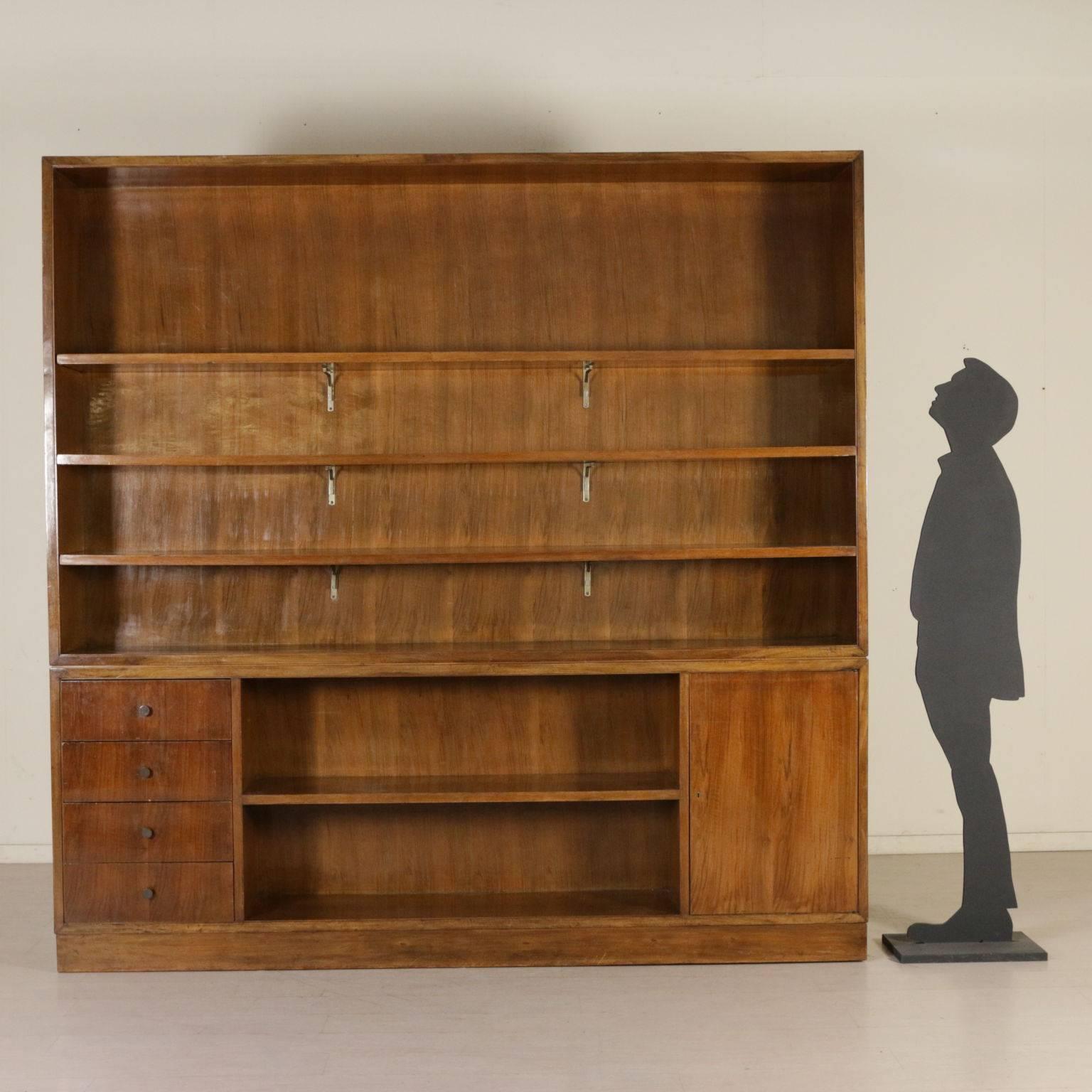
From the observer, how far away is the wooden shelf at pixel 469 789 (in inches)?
138

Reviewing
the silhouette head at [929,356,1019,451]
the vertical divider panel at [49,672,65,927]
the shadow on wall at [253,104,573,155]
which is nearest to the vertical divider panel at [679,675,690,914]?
the silhouette head at [929,356,1019,451]

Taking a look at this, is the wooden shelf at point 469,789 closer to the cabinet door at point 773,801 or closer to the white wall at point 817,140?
the cabinet door at point 773,801

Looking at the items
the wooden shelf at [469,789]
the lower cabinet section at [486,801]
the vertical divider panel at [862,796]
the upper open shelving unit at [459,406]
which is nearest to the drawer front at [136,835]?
the lower cabinet section at [486,801]

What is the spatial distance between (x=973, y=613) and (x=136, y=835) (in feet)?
8.78

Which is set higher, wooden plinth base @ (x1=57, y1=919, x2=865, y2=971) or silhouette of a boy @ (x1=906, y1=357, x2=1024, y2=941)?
silhouette of a boy @ (x1=906, y1=357, x2=1024, y2=941)

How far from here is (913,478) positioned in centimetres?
448

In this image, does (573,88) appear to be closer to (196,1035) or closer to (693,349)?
(693,349)

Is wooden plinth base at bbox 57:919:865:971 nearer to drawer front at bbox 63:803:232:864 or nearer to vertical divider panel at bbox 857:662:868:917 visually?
vertical divider panel at bbox 857:662:868:917

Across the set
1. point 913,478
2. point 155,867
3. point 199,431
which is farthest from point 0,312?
point 913,478

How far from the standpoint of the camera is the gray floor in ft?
8.93

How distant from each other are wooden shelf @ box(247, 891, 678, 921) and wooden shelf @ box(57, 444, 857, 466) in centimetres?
142

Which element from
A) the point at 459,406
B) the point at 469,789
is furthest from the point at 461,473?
the point at 469,789

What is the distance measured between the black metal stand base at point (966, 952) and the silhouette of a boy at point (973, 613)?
1.0 inches

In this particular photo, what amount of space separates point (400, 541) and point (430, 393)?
0.52 m
